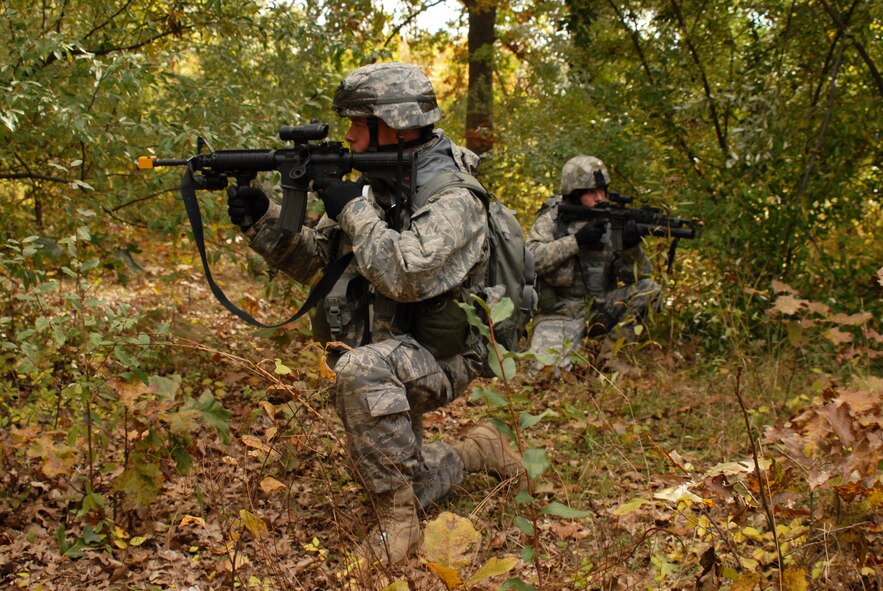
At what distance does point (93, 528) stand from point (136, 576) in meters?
0.28

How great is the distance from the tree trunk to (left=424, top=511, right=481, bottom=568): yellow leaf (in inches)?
322

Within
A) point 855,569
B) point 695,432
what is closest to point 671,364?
point 695,432

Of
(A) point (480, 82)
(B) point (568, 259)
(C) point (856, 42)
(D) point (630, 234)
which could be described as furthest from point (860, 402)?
(A) point (480, 82)

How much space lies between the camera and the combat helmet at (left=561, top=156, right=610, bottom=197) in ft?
21.8

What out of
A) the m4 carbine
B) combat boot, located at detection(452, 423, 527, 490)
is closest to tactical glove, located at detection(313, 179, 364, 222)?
the m4 carbine

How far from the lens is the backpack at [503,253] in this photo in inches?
145

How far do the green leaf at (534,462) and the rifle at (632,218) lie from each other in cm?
444

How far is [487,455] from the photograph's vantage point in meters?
4.30

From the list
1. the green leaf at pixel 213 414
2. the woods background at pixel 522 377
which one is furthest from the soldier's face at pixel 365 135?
the green leaf at pixel 213 414

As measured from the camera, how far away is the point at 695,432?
485cm

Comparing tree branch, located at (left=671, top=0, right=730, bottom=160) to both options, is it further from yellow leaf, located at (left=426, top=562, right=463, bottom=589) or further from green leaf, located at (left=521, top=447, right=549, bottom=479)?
yellow leaf, located at (left=426, top=562, right=463, bottom=589)

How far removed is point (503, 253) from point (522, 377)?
2.36 m

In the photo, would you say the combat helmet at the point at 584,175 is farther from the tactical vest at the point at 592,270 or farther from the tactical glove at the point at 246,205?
the tactical glove at the point at 246,205

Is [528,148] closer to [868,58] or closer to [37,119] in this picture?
[868,58]
